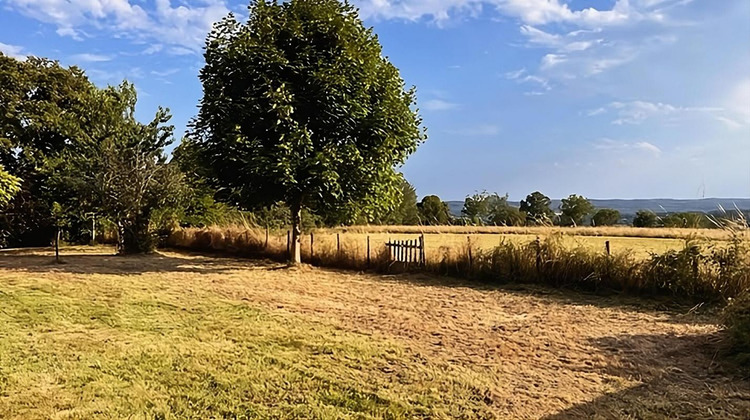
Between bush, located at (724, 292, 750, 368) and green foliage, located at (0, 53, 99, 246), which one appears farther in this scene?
green foliage, located at (0, 53, 99, 246)

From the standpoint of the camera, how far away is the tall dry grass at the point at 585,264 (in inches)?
324

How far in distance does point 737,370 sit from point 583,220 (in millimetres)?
33450

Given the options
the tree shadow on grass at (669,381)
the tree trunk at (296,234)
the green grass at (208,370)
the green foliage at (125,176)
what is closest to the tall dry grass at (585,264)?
the tree trunk at (296,234)

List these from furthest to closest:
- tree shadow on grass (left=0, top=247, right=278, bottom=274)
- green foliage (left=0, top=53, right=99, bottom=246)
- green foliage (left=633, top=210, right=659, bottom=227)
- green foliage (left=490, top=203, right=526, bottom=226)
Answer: green foliage (left=490, top=203, right=526, bottom=226)
green foliage (left=633, top=210, right=659, bottom=227)
green foliage (left=0, top=53, right=99, bottom=246)
tree shadow on grass (left=0, top=247, right=278, bottom=274)

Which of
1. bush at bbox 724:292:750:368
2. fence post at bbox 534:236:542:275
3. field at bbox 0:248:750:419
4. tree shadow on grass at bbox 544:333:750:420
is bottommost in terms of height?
tree shadow on grass at bbox 544:333:750:420

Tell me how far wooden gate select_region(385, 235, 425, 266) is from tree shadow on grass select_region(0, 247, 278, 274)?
3.55 metres

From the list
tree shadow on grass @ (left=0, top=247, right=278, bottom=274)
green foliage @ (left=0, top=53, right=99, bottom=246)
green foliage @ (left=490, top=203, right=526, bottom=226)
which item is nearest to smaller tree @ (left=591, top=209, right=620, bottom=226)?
green foliage @ (left=490, top=203, right=526, bottom=226)

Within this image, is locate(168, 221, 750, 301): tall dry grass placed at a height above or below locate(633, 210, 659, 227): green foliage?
below

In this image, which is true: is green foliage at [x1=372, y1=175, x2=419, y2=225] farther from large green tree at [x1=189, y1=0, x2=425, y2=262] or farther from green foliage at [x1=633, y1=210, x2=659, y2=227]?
large green tree at [x1=189, y1=0, x2=425, y2=262]

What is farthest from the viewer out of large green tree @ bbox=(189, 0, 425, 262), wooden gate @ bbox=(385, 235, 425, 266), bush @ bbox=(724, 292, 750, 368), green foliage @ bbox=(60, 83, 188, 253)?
green foliage @ bbox=(60, 83, 188, 253)

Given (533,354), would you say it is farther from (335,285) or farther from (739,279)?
(335,285)

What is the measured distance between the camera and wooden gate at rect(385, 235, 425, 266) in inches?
475

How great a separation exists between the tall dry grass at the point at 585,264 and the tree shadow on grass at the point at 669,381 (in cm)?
245

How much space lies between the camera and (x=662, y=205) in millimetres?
14297
